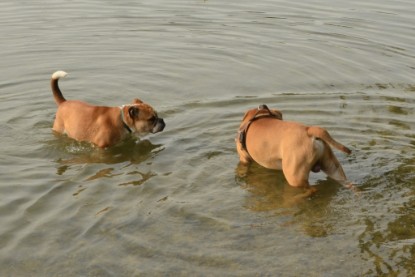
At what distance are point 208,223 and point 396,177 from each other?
2.43 metres

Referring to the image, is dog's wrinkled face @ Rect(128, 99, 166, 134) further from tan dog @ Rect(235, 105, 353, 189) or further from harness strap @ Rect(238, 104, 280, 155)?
harness strap @ Rect(238, 104, 280, 155)

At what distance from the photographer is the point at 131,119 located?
334 inches

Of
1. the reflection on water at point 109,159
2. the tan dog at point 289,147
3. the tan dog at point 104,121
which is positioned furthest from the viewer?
the tan dog at point 104,121

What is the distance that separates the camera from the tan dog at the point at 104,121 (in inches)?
331

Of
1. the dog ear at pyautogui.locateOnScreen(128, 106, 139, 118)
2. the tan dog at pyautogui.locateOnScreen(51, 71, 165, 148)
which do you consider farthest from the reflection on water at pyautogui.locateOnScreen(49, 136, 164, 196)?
the dog ear at pyautogui.locateOnScreen(128, 106, 139, 118)

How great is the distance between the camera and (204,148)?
27.4ft

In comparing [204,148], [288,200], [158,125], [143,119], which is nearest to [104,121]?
[143,119]

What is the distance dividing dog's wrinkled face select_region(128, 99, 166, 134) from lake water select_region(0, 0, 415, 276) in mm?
248

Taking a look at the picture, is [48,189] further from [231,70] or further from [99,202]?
[231,70]

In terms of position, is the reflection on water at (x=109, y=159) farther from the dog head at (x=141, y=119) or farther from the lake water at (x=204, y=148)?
the dog head at (x=141, y=119)

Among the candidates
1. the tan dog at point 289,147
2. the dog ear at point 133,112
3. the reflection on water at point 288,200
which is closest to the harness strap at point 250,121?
the tan dog at point 289,147

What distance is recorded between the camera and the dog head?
8469 millimetres

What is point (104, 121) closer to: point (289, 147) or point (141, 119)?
point (141, 119)

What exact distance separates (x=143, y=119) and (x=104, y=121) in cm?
53
